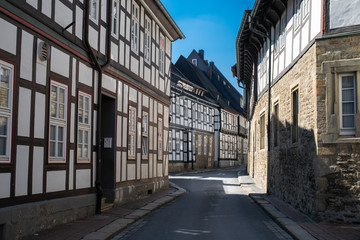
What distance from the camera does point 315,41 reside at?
33.7 ft

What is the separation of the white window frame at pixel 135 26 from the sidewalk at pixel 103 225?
5.25 meters

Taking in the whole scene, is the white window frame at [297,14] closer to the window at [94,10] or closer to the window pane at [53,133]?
the window at [94,10]

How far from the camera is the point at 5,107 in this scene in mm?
7195

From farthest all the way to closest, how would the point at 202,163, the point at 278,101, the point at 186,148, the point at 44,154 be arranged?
the point at 202,163
the point at 186,148
the point at 278,101
the point at 44,154

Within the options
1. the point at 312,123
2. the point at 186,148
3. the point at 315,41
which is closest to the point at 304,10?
the point at 315,41

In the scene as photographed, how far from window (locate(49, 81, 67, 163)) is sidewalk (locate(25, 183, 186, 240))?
1428mm

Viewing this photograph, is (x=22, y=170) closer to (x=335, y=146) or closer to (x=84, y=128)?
(x=84, y=128)

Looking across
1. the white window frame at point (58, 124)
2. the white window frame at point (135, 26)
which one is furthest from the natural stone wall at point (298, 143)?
the white window frame at point (58, 124)

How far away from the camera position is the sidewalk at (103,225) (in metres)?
7.90

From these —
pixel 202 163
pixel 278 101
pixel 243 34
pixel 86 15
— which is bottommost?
pixel 202 163

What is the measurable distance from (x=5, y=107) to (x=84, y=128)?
11.3 ft

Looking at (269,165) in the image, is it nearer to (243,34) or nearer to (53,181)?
(243,34)

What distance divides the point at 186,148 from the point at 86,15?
3147 centimetres

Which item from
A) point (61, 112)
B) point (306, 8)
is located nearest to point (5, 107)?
point (61, 112)
